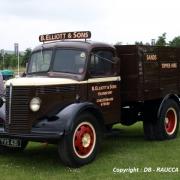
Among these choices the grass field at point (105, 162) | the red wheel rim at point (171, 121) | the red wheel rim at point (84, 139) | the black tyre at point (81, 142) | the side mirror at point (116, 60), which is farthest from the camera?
the red wheel rim at point (171, 121)

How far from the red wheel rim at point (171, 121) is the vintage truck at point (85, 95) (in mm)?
23

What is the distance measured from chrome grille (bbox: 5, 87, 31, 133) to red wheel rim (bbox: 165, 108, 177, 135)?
427cm

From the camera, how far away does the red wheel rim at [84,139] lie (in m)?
8.67

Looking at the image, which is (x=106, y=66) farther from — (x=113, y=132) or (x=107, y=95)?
(x=113, y=132)

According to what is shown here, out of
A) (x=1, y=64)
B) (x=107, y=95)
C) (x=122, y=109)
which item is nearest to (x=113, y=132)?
(x=122, y=109)

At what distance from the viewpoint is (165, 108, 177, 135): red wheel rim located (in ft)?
38.4

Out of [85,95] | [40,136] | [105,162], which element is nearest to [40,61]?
[85,95]

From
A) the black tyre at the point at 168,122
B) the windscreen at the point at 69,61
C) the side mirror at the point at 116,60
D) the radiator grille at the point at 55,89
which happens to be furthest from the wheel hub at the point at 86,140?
the black tyre at the point at 168,122

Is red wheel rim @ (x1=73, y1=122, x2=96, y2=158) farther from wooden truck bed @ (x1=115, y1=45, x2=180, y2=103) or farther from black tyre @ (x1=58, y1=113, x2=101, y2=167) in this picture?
wooden truck bed @ (x1=115, y1=45, x2=180, y2=103)

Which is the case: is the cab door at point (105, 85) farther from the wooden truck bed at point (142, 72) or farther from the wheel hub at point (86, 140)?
the wheel hub at point (86, 140)

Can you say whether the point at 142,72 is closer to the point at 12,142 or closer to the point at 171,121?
the point at 171,121

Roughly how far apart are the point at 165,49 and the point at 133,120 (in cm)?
175

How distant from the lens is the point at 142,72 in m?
10.5

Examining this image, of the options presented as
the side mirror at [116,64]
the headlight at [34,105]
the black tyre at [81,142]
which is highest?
the side mirror at [116,64]
